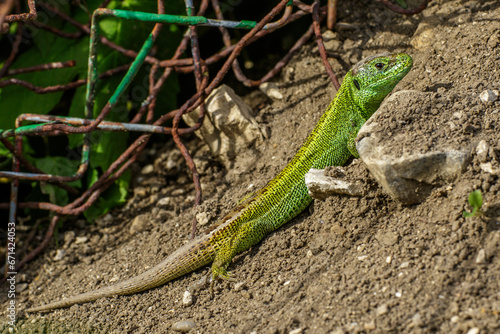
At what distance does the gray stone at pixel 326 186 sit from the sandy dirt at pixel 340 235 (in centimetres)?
7

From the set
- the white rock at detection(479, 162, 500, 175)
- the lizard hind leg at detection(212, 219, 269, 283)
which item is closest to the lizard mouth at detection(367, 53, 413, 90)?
the white rock at detection(479, 162, 500, 175)

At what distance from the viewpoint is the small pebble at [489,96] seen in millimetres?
2850

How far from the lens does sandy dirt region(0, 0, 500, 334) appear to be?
229 centimetres

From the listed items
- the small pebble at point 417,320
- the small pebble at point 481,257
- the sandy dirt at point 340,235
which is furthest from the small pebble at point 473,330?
the small pebble at point 481,257

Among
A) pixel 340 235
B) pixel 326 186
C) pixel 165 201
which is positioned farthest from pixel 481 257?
pixel 165 201

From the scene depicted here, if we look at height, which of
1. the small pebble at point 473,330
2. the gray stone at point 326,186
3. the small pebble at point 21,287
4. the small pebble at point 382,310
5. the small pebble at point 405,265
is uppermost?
the gray stone at point 326,186

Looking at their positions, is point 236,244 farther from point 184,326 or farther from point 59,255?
point 59,255

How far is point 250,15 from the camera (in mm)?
5176

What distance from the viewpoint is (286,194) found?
3.41 metres

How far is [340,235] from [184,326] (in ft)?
3.62

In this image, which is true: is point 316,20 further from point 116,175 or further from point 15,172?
point 15,172

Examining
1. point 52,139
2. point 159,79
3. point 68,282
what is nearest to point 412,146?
point 159,79

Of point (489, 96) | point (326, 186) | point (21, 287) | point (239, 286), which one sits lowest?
point (21, 287)

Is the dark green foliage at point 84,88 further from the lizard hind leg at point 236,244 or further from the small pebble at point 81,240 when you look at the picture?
the lizard hind leg at point 236,244
